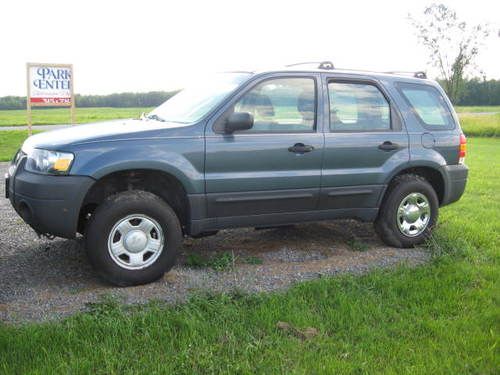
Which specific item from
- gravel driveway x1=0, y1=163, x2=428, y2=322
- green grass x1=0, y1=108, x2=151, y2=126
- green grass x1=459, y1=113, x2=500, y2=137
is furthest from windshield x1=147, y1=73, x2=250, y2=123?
green grass x1=459, y1=113, x2=500, y2=137

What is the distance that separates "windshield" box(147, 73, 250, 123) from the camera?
5.38 m

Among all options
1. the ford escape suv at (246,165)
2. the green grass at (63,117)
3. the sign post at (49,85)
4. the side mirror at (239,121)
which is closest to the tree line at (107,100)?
the green grass at (63,117)

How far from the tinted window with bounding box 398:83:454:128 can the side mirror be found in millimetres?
2114

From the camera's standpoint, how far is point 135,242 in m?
4.82

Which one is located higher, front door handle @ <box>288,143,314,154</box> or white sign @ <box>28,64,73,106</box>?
white sign @ <box>28,64,73,106</box>

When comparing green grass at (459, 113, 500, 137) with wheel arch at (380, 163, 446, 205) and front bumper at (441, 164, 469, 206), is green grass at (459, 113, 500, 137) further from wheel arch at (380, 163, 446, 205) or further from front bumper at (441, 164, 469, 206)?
wheel arch at (380, 163, 446, 205)

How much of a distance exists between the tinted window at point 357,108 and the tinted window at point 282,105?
0.25 metres

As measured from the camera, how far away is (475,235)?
6594 millimetres

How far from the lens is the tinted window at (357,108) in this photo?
5.79 metres

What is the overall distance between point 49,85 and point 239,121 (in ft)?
45.8

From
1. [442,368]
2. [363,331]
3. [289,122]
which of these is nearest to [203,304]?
[363,331]

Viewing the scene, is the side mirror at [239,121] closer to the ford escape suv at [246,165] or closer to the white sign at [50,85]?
the ford escape suv at [246,165]

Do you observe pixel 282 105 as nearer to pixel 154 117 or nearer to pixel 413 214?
pixel 154 117

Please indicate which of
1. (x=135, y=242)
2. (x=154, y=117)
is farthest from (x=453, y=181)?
(x=135, y=242)
